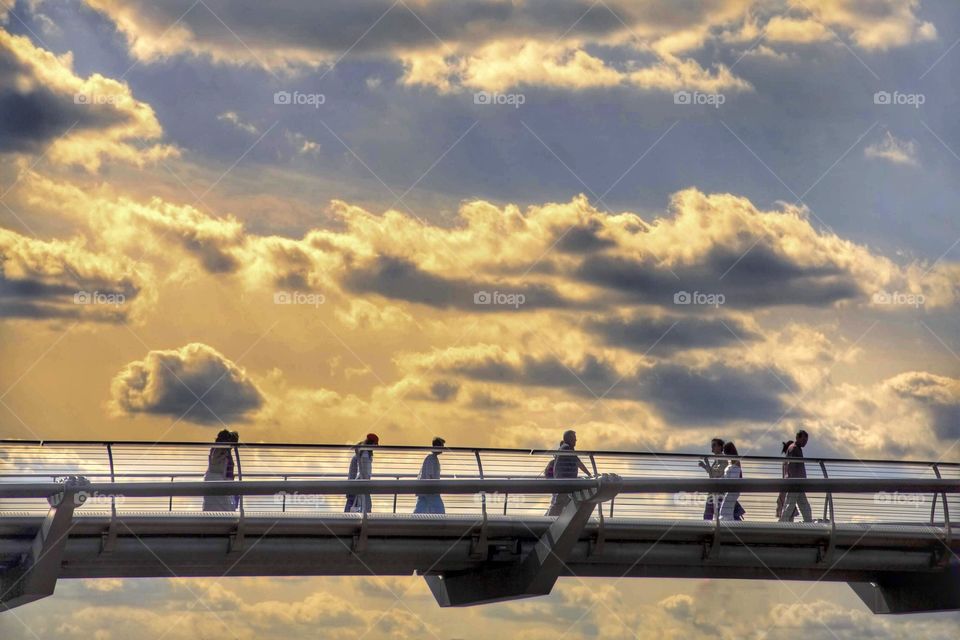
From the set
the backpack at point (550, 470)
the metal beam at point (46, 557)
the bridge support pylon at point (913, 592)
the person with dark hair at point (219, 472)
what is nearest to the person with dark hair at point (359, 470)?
the person with dark hair at point (219, 472)

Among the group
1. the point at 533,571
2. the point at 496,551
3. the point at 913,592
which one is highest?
the point at 496,551

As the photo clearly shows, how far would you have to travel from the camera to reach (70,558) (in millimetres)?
28688

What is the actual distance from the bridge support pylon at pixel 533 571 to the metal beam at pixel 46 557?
827 centimetres

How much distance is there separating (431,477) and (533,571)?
262 centimetres

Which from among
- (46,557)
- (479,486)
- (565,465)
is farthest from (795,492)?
(46,557)

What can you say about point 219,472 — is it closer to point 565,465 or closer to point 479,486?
point 479,486

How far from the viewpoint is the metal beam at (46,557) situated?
27.0 metres

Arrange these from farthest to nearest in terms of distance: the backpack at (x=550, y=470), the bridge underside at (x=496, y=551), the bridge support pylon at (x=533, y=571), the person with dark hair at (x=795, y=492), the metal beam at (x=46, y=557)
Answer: the person with dark hair at (x=795, y=492) → the backpack at (x=550, y=470) → the bridge support pylon at (x=533, y=571) → the bridge underside at (x=496, y=551) → the metal beam at (x=46, y=557)

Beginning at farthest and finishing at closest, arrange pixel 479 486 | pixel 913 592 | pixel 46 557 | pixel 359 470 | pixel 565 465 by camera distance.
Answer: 1. pixel 913 592
2. pixel 565 465
3. pixel 359 470
4. pixel 479 486
5. pixel 46 557

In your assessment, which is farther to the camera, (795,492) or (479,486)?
(795,492)

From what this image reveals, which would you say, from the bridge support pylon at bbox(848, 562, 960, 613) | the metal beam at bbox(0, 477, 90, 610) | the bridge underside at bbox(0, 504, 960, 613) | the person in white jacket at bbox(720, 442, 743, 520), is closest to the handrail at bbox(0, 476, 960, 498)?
the metal beam at bbox(0, 477, 90, 610)

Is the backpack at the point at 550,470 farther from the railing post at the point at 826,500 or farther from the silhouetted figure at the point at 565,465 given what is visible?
the railing post at the point at 826,500

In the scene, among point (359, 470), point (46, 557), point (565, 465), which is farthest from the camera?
point (565, 465)

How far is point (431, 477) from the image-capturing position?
3191 centimetres
